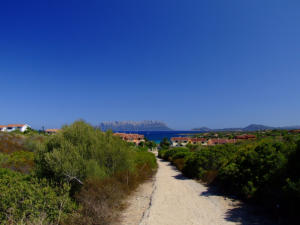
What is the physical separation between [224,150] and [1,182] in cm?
1278

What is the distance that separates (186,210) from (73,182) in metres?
4.51

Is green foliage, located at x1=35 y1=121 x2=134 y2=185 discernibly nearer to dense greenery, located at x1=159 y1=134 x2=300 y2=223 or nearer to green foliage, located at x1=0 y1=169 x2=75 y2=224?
green foliage, located at x1=0 y1=169 x2=75 y2=224

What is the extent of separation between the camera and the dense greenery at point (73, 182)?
497cm

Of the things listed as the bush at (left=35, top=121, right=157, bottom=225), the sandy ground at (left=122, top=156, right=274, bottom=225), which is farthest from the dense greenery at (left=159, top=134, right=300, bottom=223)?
the bush at (left=35, top=121, right=157, bottom=225)

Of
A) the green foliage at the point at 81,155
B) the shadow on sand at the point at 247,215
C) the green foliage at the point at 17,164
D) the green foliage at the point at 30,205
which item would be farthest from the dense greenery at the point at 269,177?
the green foliage at the point at 17,164

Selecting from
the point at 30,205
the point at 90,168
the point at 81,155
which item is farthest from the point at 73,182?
the point at 30,205

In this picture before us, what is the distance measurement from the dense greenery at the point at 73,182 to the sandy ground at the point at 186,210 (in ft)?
2.41

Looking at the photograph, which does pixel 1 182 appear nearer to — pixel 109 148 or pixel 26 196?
pixel 26 196

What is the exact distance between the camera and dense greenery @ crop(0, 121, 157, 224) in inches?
196

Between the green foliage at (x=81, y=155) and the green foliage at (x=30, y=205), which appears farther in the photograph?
the green foliage at (x=81, y=155)

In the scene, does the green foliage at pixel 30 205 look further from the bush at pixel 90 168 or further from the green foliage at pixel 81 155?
the green foliage at pixel 81 155

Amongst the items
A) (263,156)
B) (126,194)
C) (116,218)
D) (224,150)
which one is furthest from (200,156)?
(116,218)

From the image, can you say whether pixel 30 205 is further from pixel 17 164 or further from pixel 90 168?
pixel 17 164

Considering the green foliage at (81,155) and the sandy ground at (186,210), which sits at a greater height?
the green foliage at (81,155)
